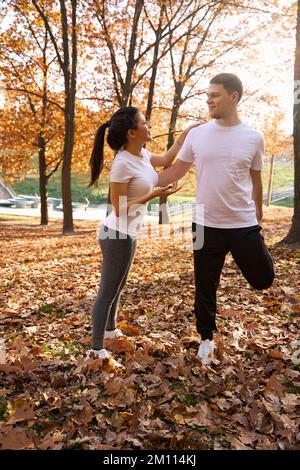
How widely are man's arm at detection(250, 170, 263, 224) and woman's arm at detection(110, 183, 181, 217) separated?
2.56 feet

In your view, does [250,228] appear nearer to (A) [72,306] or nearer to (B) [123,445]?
(B) [123,445]

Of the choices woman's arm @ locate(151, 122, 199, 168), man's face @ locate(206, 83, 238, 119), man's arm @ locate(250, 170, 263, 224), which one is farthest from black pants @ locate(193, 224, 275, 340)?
man's face @ locate(206, 83, 238, 119)

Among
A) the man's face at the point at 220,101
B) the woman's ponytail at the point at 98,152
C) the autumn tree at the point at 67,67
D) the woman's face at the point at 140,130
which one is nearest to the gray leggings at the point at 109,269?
the woman's ponytail at the point at 98,152

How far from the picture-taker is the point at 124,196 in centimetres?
344

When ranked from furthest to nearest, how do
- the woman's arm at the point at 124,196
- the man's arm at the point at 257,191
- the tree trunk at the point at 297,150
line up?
the tree trunk at the point at 297,150 → the man's arm at the point at 257,191 → the woman's arm at the point at 124,196

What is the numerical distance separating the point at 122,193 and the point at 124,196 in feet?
0.15

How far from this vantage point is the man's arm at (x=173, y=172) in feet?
12.7

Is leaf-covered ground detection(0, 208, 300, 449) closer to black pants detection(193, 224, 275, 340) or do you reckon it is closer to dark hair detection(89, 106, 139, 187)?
black pants detection(193, 224, 275, 340)

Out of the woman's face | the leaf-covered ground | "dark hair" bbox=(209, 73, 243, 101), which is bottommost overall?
the leaf-covered ground

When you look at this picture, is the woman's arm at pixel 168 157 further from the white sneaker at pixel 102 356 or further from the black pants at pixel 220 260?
the white sneaker at pixel 102 356

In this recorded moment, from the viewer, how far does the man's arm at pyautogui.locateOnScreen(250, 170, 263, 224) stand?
364 cm

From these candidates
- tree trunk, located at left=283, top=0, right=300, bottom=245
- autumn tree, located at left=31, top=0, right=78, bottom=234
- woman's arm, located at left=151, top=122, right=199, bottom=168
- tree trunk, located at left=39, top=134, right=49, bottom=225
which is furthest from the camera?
tree trunk, located at left=39, top=134, right=49, bottom=225

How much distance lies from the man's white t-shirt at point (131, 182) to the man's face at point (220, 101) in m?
0.75

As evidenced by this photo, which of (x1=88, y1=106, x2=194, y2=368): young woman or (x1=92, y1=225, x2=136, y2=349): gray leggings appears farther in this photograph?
(x1=92, y1=225, x2=136, y2=349): gray leggings
